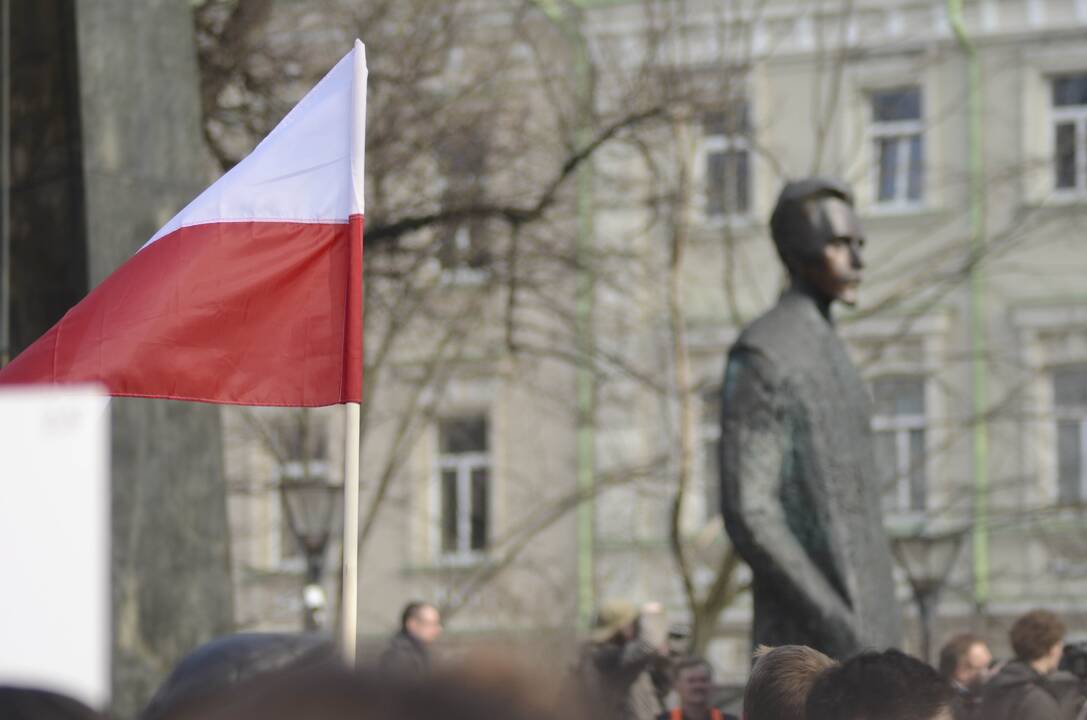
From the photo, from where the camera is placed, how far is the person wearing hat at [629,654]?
27.1 ft

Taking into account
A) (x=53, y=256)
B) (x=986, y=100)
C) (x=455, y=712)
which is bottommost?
(x=455, y=712)

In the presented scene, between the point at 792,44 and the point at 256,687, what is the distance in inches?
1025

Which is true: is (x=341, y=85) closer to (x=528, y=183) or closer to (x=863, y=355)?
(x=528, y=183)

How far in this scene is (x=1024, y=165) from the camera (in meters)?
20.7

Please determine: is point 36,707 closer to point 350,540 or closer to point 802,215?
point 350,540

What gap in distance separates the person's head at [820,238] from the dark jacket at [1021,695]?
4.36ft

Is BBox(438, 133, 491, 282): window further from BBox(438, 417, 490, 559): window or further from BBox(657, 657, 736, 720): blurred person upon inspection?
BBox(438, 417, 490, 559): window

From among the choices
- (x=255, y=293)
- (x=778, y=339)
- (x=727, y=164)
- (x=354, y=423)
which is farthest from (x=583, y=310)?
(x=354, y=423)

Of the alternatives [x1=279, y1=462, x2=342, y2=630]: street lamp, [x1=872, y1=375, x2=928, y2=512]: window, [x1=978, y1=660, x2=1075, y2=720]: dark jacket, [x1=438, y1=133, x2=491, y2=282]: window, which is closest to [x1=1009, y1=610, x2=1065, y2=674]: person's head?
[x1=978, y1=660, x2=1075, y2=720]: dark jacket

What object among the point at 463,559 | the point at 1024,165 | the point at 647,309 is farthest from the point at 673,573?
the point at 1024,165

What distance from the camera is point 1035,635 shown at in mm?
7375

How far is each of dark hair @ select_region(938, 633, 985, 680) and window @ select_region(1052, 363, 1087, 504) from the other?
15817mm

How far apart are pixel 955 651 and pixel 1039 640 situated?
43.9 inches

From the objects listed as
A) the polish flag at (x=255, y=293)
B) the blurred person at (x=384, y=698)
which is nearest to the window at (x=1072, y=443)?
the polish flag at (x=255, y=293)
